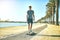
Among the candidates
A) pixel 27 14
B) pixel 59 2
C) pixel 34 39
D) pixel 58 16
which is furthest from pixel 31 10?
pixel 59 2

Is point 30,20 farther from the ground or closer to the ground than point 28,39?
farther from the ground

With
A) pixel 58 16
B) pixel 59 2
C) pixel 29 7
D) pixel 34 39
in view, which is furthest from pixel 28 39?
pixel 59 2

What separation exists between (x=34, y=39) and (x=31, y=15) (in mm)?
2054

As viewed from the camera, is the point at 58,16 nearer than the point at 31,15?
No

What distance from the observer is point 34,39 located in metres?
10.2

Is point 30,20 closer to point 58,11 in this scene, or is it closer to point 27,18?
point 27,18

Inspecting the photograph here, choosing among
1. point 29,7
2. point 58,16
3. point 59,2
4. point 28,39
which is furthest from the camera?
point 59,2

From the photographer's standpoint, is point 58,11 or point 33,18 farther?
point 58,11

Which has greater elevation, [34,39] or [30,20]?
[30,20]

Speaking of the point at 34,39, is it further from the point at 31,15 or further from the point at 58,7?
the point at 58,7

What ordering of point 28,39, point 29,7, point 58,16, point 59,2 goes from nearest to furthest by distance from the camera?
point 28,39 → point 29,7 → point 58,16 → point 59,2

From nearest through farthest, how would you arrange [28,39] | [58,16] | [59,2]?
1. [28,39]
2. [58,16]
3. [59,2]

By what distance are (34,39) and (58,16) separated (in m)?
22.0

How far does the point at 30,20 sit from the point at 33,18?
0.22 m
